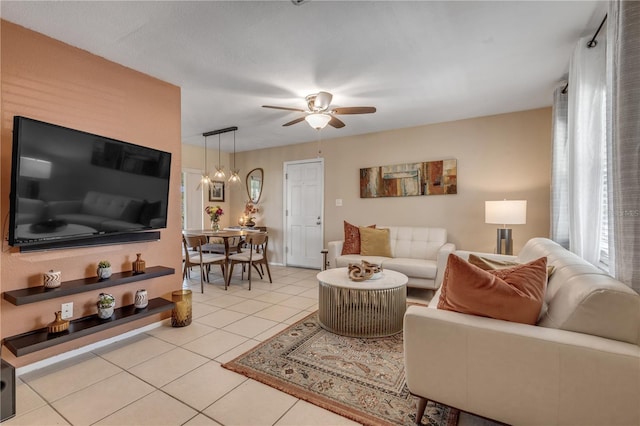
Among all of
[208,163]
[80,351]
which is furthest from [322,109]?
[208,163]

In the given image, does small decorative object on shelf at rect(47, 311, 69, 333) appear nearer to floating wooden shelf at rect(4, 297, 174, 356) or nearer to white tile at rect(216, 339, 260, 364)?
floating wooden shelf at rect(4, 297, 174, 356)

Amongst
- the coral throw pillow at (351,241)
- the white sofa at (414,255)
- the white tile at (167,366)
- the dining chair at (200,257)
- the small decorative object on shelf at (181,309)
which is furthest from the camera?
the coral throw pillow at (351,241)

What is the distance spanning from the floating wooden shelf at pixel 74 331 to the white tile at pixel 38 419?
369 millimetres

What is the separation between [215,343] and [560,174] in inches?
145

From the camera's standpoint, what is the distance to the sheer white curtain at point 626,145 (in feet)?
4.09

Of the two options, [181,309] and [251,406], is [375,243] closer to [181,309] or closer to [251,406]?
[181,309]

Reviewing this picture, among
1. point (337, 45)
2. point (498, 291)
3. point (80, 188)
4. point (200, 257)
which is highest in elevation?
point (337, 45)

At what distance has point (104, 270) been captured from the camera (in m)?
2.36

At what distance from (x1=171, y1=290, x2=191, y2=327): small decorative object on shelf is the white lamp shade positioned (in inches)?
138

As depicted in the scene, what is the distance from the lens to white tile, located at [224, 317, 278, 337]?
273 cm

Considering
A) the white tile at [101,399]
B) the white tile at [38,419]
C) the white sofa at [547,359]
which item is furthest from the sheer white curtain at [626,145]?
the white tile at [38,419]

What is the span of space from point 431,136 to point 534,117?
126cm

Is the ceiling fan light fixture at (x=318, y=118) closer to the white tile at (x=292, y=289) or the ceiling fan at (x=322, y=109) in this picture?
the ceiling fan at (x=322, y=109)

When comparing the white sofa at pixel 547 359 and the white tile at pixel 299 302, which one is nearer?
the white sofa at pixel 547 359
